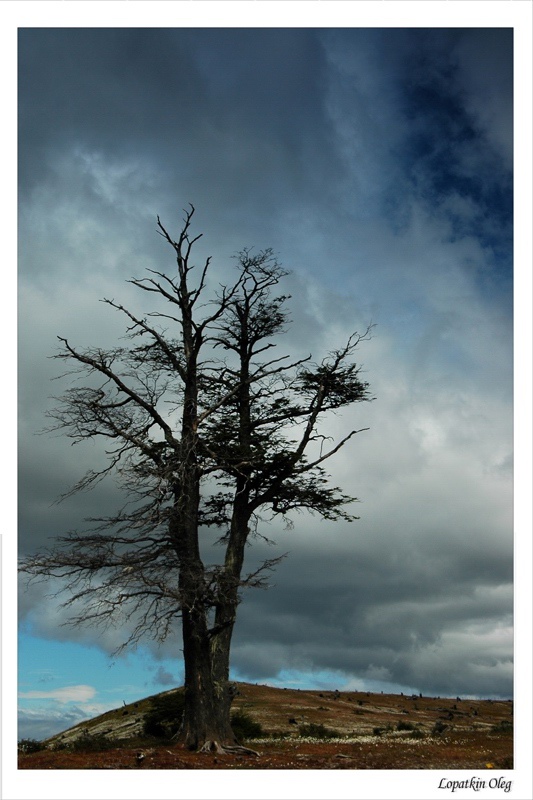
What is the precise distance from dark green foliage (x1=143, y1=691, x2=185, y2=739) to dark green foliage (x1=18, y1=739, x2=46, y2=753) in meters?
4.07

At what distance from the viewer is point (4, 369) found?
18688mm

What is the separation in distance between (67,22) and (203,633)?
18959mm

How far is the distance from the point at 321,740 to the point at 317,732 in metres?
3.29

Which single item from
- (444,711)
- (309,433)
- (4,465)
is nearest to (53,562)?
(4,465)

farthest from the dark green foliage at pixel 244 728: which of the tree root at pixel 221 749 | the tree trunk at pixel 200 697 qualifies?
the tree root at pixel 221 749

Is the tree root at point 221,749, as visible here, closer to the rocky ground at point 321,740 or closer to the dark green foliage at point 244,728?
the rocky ground at point 321,740

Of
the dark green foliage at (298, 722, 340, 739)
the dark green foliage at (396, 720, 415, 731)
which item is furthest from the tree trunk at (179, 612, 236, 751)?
the dark green foliage at (396, 720, 415, 731)

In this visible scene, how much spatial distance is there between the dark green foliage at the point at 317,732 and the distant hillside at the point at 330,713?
45 centimetres

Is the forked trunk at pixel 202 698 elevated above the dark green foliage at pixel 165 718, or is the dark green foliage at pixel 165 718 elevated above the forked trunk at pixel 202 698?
the forked trunk at pixel 202 698

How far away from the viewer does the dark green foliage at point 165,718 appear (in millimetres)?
29125

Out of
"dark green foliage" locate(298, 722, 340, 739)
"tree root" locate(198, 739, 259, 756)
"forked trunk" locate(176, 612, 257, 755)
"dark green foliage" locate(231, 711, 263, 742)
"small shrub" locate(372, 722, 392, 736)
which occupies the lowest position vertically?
"small shrub" locate(372, 722, 392, 736)

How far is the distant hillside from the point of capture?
35.7 metres

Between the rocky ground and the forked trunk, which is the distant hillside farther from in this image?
the forked trunk
